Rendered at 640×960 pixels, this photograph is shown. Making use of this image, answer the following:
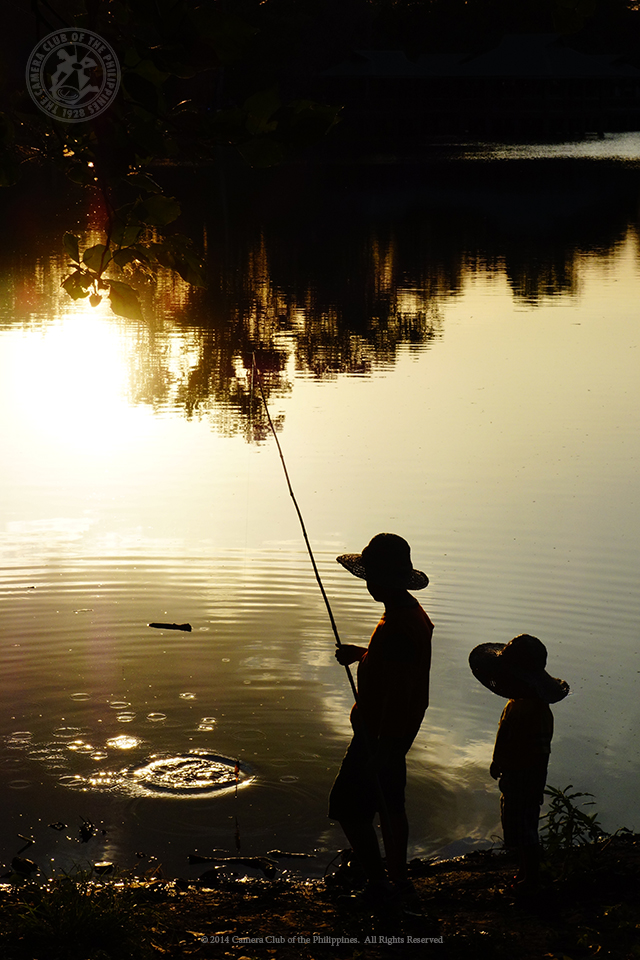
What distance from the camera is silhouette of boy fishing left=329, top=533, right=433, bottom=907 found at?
16.4ft

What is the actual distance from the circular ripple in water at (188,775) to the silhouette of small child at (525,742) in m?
1.83

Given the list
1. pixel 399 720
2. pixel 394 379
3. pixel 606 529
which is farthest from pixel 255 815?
pixel 394 379

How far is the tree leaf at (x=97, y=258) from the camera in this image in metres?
4.05

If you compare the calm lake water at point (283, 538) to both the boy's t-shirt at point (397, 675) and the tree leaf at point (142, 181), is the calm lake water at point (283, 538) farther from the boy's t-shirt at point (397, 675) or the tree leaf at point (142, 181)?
the boy's t-shirt at point (397, 675)

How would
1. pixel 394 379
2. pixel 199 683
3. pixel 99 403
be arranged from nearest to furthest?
pixel 199 683
pixel 99 403
pixel 394 379

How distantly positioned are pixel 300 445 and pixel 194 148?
974cm

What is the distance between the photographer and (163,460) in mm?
13062

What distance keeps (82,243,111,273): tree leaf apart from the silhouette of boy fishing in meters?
1.63

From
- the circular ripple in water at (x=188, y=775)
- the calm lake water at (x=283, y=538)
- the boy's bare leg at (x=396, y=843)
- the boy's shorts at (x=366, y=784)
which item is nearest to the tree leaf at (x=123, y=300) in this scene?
the calm lake water at (x=283, y=538)

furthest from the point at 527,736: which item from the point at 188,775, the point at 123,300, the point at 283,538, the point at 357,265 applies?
the point at 357,265

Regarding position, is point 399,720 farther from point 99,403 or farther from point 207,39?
point 99,403

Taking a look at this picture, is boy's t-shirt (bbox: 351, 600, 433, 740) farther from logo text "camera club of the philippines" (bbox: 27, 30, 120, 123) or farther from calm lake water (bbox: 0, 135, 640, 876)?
logo text "camera club of the philippines" (bbox: 27, 30, 120, 123)

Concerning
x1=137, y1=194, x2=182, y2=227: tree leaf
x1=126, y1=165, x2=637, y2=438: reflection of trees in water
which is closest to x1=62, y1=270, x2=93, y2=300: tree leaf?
x1=137, y1=194, x2=182, y2=227: tree leaf

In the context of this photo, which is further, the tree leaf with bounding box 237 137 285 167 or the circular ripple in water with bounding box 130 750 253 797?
the circular ripple in water with bounding box 130 750 253 797
